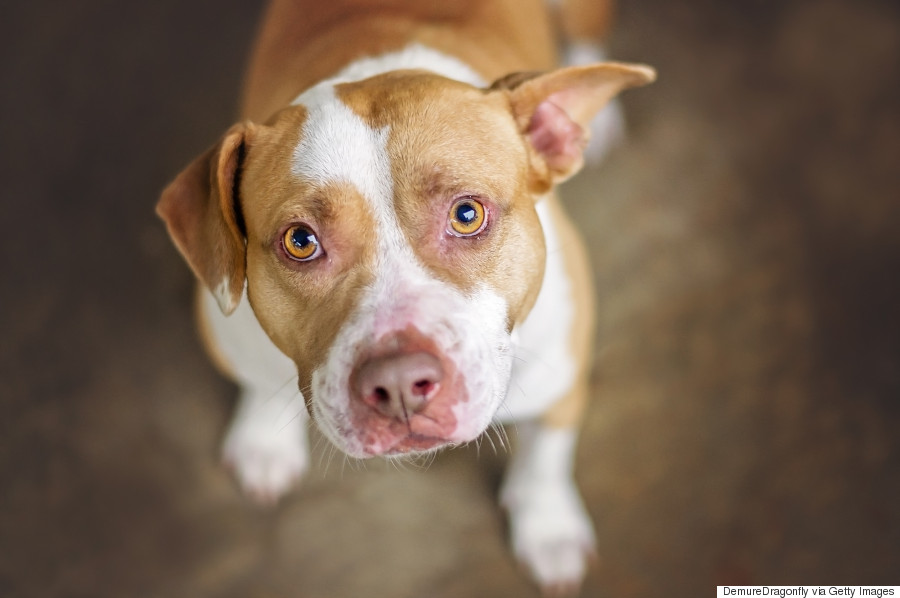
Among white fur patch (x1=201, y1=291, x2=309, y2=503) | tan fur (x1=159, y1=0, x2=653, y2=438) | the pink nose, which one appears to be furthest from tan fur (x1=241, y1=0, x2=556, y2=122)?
the pink nose

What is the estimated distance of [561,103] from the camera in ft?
7.22

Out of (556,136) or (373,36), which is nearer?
(556,136)

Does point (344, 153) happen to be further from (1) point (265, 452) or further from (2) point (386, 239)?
(1) point (265, 452)

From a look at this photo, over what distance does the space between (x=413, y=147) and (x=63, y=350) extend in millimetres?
2164

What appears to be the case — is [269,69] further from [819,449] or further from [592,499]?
[819,449]

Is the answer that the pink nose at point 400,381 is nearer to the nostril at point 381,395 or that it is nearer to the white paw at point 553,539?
the nostril at point 381,395

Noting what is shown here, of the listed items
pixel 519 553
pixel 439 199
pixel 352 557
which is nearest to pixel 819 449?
pixel 519 553

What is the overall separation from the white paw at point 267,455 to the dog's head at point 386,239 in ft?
3.81

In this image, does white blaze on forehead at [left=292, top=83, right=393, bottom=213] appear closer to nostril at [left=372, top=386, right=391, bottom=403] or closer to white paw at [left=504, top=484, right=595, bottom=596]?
nostril at [left=372, top=386, right=391, bottom=403]

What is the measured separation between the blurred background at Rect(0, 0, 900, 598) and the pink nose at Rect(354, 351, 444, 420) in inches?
58.9

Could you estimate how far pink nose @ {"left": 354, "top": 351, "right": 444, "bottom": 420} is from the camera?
5.85 feet

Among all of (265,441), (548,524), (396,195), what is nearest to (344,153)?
(396,195)

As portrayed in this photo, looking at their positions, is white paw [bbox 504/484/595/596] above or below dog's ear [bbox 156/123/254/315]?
below

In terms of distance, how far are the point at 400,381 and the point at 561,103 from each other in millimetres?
889
